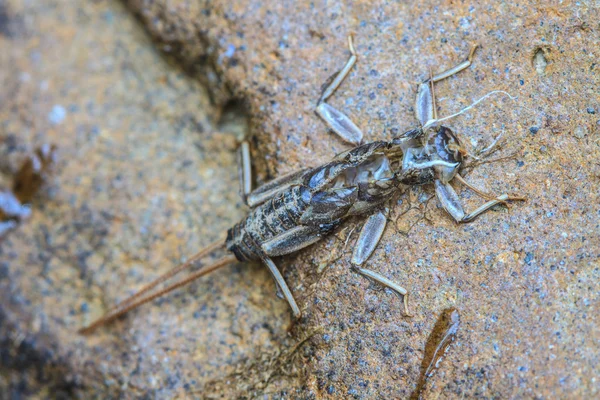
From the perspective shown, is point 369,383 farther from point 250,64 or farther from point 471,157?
point 250,64

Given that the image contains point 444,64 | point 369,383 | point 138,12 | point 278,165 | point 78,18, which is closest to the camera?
point 369,383

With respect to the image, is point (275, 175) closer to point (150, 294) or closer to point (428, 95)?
point (428, 95)

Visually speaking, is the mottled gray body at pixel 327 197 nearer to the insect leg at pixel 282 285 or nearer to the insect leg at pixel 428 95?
the insect leg at pixel 282 285

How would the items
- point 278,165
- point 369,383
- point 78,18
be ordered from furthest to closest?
point 78,18, point 278,165, point 369,383

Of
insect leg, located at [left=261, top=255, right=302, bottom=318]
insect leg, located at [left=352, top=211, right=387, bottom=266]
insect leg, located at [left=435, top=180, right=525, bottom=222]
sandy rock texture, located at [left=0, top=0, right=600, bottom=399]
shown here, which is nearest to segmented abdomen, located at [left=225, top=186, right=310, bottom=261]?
insect leg, located at [left=261, top=255, right=302, bottom=318]

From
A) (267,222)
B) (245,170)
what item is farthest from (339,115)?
(267,222)

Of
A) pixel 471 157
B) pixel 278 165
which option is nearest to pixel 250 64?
pixel 278 165

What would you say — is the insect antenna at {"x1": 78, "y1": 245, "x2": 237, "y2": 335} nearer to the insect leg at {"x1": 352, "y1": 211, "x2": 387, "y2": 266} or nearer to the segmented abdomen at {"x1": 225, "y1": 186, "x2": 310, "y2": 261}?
the segmented abdomen at {"x1": 225, "y1": 186, "x2": 310, "y2": 261}
